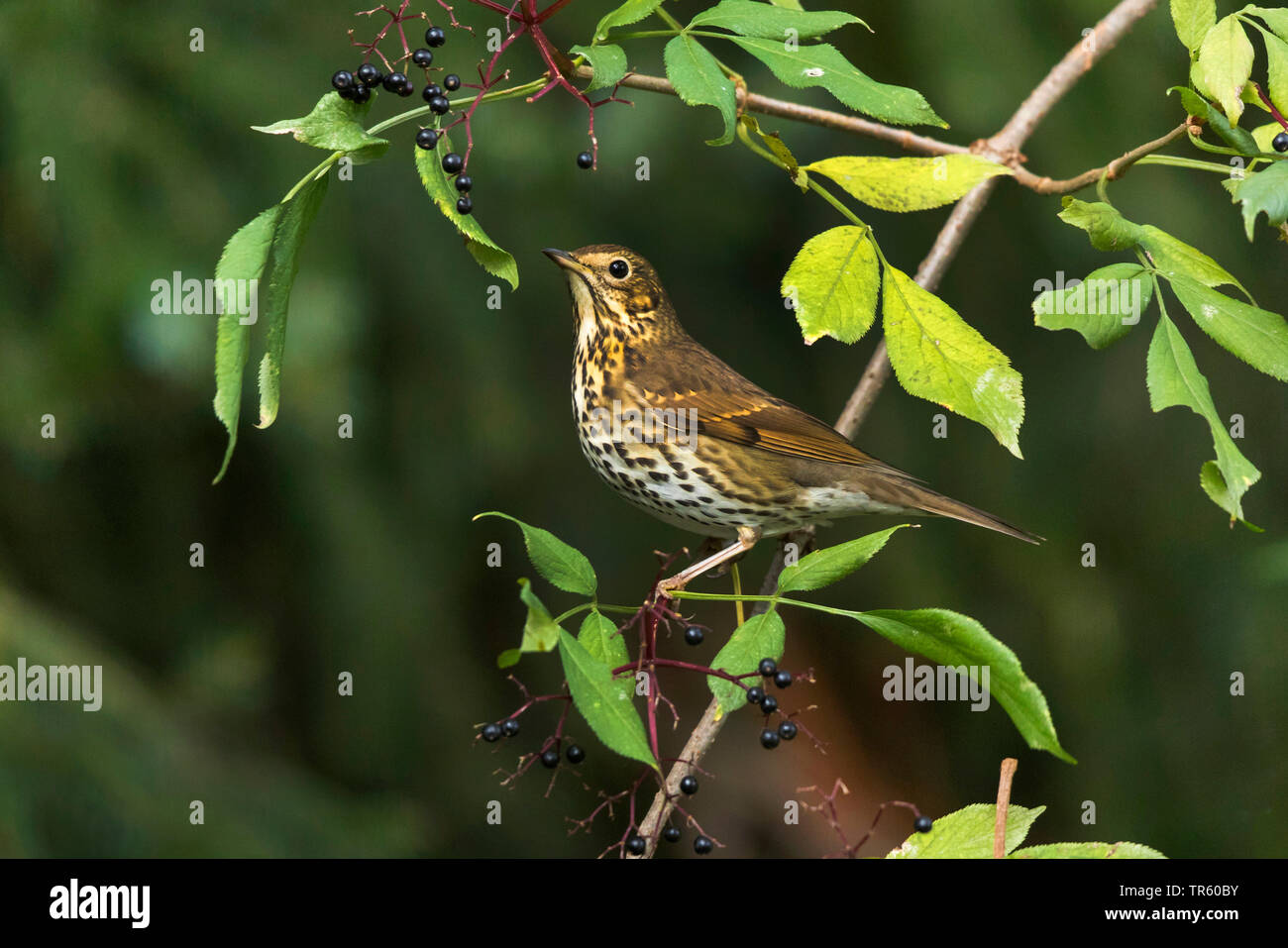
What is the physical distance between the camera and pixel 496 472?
4.25 metres

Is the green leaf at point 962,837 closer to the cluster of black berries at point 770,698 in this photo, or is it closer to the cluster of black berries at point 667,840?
the cluster of black berries at point 770,698

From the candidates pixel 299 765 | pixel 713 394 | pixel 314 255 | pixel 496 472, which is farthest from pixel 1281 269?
pixel 299 765

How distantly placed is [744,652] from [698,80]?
76 cm

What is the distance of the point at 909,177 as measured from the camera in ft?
6.01

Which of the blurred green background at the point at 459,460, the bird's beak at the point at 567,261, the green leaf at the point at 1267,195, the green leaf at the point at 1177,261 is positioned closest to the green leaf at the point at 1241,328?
the green leaf at the point at 1177,261

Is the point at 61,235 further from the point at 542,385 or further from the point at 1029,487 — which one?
the point at 1029,487

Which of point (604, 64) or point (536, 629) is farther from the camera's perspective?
point (604, 64)

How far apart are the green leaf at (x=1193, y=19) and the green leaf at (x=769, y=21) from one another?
47 centimetres

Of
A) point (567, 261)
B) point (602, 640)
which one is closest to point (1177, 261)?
point (602, 640)

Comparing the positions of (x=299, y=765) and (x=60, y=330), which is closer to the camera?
(x=60, y=330)

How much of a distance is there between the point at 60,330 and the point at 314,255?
0.66 meters

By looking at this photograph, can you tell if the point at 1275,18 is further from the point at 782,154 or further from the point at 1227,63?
the point at 782,154

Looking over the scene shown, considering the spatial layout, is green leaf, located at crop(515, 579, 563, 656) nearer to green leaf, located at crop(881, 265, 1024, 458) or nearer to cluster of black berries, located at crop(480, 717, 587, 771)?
cluster of black berries, located at crop(480, 717, 587, 771)

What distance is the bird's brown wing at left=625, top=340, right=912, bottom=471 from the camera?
298 cm
